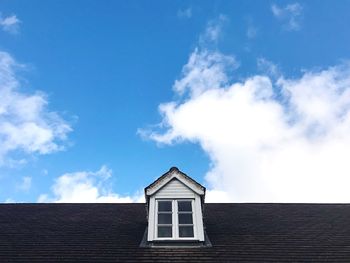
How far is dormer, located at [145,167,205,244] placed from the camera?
41.5 ft

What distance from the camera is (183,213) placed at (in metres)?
13.3

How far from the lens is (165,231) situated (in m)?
12.9

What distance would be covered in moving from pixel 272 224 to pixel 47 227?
8703 millimetres

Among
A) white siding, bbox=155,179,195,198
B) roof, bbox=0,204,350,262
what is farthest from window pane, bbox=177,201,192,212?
roof, bbox=0,204,350,262

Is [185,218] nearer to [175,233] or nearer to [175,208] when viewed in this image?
[175,208]

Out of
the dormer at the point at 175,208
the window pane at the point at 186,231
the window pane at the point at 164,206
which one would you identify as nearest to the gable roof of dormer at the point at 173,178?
the dormer at the point at 175,208

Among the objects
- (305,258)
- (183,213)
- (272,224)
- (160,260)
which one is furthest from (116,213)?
(305,258)

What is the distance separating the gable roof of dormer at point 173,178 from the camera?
44.7 ft

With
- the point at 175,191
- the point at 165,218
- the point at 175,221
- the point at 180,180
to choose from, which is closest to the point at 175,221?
the point at 175,221

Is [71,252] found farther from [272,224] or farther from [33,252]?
[272,224]

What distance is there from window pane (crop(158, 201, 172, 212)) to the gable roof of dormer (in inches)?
19.0

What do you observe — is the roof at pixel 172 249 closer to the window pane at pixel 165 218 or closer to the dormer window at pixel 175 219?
the dormer window at pixel 175 219

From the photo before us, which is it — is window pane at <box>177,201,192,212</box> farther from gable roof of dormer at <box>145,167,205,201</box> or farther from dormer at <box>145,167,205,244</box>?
gable roof of dormer at <box>145,167,205,201</box>

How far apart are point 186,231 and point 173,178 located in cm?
201
